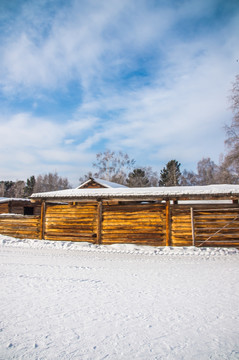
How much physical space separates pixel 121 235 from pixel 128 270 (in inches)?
216

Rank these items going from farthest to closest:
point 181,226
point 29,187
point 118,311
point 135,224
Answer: point 29,187
point 135,224
point 181,226
point 118,311

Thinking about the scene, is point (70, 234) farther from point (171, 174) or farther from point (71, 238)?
point (171, 174)

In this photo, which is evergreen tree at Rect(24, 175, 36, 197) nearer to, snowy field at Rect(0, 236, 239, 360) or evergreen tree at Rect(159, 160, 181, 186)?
evergreen tree at Rect(159, 160, 181, 186)

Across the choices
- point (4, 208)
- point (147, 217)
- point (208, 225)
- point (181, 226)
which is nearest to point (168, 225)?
point (181, 226)

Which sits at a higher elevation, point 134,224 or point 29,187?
point 29,187

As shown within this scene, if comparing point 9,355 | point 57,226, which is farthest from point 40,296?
point 57,226

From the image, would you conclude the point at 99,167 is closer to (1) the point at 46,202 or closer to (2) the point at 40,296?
(1) the point at 46,202

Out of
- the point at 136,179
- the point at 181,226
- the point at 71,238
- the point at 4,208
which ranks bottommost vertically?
the point at 71,238

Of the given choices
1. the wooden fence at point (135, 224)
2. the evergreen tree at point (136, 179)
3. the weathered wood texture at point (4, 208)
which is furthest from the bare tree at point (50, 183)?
the wooden fence at point (135, 224)

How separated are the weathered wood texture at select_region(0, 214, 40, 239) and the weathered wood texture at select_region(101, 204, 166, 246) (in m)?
4.15

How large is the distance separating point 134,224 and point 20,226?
22.8 ft

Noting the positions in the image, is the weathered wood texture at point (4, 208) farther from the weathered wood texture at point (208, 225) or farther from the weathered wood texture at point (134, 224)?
the weathered wood texture at point (208, 225)

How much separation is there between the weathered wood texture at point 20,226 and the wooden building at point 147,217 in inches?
18.5

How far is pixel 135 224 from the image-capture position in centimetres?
1260
